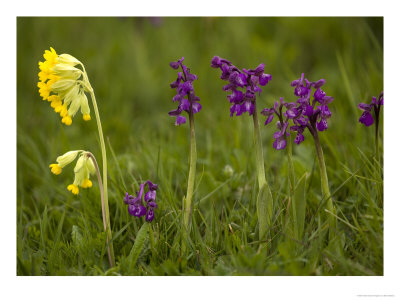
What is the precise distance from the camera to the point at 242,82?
202cm

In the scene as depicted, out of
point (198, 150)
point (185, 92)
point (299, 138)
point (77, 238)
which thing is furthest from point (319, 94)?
point (198, 150)

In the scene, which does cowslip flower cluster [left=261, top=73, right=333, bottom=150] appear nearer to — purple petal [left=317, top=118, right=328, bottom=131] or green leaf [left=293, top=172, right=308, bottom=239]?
purple petal [left=317, top=118, right=328, bottom=131]

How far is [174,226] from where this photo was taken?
236 centimetres

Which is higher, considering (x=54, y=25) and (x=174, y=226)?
(x=54, y=25)

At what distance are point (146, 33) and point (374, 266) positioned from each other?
4125mm

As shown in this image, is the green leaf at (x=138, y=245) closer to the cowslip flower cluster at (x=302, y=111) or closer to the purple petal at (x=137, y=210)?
the purple petal at (x=137, y=210)

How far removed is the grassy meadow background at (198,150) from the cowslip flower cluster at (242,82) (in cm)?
52

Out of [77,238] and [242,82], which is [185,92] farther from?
[77,238]

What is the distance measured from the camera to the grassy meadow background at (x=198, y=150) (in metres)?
2.17

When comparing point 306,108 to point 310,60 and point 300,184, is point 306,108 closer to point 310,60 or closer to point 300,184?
point 300,184

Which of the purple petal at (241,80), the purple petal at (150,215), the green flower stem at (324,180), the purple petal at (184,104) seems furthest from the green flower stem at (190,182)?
the green flower stem at (324,180)

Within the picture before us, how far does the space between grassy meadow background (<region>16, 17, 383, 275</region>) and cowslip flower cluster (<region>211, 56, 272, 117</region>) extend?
52cm

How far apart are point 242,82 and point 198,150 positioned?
5.41 feet
